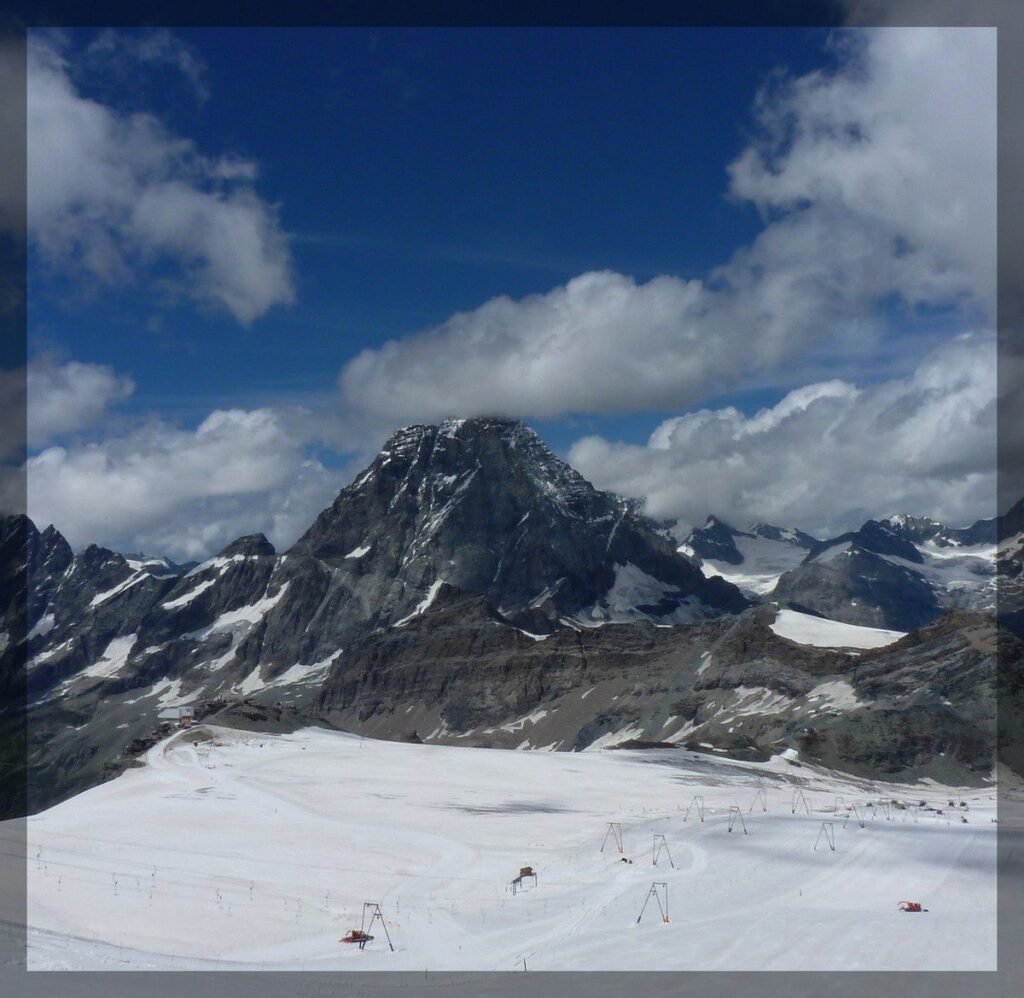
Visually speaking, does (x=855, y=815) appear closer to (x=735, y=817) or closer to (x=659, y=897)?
(x=735, y=817)

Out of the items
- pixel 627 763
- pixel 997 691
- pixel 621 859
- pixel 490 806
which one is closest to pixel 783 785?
pixel 627 763

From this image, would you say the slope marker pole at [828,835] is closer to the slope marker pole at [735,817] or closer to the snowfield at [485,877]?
the snowfield at [485,877]

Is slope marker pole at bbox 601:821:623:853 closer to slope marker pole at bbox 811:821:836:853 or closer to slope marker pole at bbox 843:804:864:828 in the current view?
slope marker pole at bbox 811:821:836:853

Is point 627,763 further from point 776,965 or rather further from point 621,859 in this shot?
point 776,965

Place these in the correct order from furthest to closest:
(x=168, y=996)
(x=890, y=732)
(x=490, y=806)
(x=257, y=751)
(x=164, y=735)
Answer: (x=890, y=732) → (x=164, y=735) → (x=257, y=751) → (x=490, y=806) → (x=168, y=996)

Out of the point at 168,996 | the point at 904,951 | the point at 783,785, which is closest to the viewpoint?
the point at 168,996
